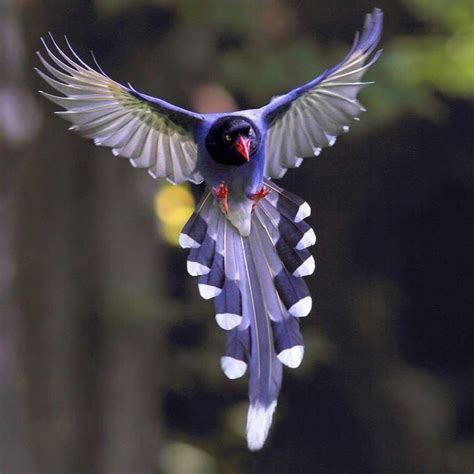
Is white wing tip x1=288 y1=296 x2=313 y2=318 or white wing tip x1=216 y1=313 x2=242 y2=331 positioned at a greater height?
white wing tip x1=288 y1=296 x2=313 y2=318

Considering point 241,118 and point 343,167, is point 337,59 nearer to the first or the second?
point 343,167

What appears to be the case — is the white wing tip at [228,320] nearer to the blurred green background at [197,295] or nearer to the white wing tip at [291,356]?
the white wing tip at [291,356]

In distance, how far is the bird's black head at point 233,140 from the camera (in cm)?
97

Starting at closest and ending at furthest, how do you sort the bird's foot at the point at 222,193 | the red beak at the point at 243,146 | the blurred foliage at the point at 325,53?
the red beak at the point at 243,146 < the bird's foot at the point at 222,193 < the blurred foliage at the point at 325,53

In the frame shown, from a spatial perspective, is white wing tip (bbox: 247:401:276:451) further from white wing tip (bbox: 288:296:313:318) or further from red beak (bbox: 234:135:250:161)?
red beak (bbox: 234:135:250:161)

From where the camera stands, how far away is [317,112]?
109 cm

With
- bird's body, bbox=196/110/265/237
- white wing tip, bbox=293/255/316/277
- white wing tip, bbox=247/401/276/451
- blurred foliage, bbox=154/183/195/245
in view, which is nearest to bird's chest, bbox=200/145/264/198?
bird's body, bbox=196/110/265/237

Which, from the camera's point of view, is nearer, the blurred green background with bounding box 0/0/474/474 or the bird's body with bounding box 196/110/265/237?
the bird's body with bounding box 196/110/265/237

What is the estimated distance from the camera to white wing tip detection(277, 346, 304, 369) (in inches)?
43.8

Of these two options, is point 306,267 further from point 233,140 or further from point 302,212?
point 233,140

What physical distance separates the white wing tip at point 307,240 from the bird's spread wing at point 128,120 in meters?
0.14

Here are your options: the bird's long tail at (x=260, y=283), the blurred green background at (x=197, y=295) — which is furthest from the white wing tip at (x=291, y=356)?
the blurred green background at (x=197, y=295)

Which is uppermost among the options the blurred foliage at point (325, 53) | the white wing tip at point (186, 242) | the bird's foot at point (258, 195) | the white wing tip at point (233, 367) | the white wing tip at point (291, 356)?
the blurred foliage at point (325, 53)

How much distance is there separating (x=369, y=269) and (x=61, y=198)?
922 mm
